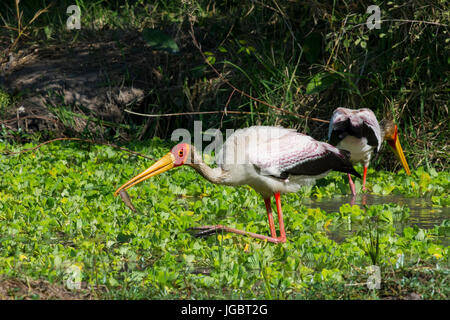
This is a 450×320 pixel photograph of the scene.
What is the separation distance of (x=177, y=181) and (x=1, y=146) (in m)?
2.50

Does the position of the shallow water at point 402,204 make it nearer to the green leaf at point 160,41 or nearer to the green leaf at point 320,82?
the green leaf at point 320,82

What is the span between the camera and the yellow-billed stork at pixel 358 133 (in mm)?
6598

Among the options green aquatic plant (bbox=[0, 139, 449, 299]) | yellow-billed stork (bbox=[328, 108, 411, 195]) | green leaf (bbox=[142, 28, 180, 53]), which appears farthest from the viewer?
green leaf (bbox=[142, 28, 180, 53])

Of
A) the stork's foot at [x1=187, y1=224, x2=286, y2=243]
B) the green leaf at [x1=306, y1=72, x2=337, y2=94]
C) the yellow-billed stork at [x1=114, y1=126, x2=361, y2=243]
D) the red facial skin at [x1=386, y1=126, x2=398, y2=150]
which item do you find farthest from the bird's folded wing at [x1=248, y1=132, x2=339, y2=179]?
the green leaf at [x1=306, y1=72, x2=337, y2=94]

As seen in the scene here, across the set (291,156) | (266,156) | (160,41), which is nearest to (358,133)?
(291,156)

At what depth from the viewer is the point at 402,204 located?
632cm

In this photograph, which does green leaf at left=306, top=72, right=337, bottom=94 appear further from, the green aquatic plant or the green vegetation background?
the green aquatic plant

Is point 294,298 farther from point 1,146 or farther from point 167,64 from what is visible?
point 167,64

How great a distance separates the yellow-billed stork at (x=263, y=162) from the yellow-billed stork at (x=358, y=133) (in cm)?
147

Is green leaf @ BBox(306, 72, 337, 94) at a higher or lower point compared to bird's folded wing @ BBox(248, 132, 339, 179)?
higher

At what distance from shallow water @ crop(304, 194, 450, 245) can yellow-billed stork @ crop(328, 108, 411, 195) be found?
0.21 m

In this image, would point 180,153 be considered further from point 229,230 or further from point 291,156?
point 291,156

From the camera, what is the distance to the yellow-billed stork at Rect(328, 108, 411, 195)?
6.60 m

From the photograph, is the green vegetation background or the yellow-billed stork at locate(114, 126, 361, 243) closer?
the green vegetation background
